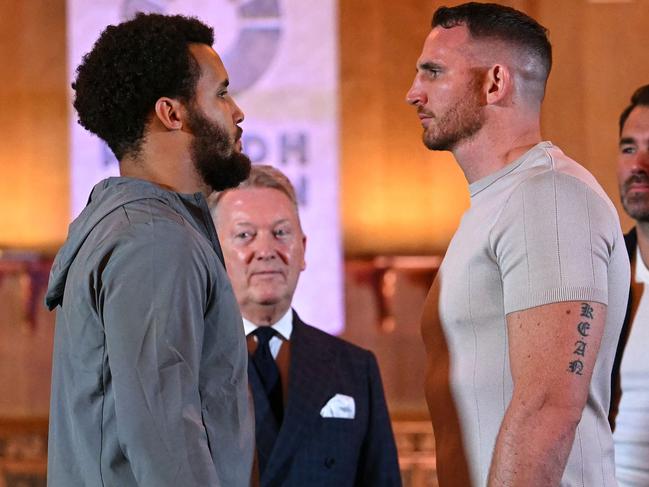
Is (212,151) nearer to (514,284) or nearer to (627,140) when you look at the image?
(514,284)

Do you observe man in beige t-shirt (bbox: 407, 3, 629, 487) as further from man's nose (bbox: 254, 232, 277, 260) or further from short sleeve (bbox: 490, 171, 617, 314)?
man's nose (bbox: 254, 232, 277, 260)

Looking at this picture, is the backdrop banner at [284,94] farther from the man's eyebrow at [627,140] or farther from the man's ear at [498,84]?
the man's ear at [498,84]

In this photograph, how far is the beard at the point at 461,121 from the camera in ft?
5.97

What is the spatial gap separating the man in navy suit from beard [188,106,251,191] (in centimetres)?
63

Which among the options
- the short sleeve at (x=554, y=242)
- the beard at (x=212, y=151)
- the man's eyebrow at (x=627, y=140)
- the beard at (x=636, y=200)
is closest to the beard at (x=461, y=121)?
the short sleeve at (x=554, y=242)

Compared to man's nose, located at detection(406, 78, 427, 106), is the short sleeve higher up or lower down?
lower down

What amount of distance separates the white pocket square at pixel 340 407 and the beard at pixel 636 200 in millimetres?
861

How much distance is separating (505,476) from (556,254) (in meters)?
0.33

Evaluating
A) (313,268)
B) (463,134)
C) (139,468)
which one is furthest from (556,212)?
(313,268)

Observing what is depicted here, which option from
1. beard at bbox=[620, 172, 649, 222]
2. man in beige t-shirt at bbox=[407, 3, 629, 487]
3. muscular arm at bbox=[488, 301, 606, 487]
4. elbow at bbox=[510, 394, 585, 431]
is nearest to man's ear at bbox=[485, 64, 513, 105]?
man in beige t-shirt at bbox=[407, 3, 629, 487]

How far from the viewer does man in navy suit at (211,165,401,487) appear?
7.06 feet

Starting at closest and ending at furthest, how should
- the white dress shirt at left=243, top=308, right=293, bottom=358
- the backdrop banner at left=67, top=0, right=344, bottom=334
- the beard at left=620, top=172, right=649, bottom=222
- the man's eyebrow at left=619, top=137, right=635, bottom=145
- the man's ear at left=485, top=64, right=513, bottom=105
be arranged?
the man's ear at left=485, top=64, right=513, bottom=105 → the white dress shirt at left=243, top=308, right=293, bottom=358 → the beard at left=620, top=172, right=649, bottom=222 → the man's eyebrow at left=619, top=137, right=635, bottom=145 → the backdrop banner at left=67, top=0, right=344, bottom=334

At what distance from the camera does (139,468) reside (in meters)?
1.40

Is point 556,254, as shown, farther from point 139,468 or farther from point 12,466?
point 12,466
